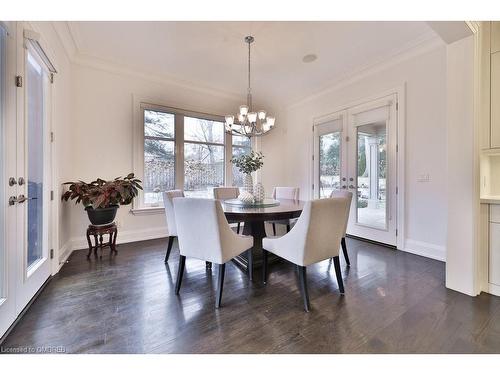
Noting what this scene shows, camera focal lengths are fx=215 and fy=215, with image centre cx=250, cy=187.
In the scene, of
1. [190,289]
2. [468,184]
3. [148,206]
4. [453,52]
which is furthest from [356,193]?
[148,206]

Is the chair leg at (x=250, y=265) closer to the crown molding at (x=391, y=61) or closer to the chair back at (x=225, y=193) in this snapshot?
the chair back at (x=225, y=193)

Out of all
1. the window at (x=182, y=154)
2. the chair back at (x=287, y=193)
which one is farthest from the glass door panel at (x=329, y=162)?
the window at (x=182, y=154)

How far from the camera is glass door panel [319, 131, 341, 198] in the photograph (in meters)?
3.98

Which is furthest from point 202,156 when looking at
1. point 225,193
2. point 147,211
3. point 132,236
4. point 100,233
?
point 100,233

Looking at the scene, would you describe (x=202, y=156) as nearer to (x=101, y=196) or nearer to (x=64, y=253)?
(x=101, y=196)

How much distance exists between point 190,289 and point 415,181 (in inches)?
124

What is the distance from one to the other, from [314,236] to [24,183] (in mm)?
2274

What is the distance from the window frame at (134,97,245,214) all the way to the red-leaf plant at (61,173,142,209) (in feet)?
2.37

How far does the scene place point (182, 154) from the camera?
156 inches

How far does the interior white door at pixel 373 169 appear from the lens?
10.5ft

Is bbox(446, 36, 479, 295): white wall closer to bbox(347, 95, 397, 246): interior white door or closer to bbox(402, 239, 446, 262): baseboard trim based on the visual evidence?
bbox(402, 239, 446, 262): baseboard trim

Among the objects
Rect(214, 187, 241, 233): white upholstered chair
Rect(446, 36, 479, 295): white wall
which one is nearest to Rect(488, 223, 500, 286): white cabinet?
Rect(446, 36, 479, 295): white wall

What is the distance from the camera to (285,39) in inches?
108
